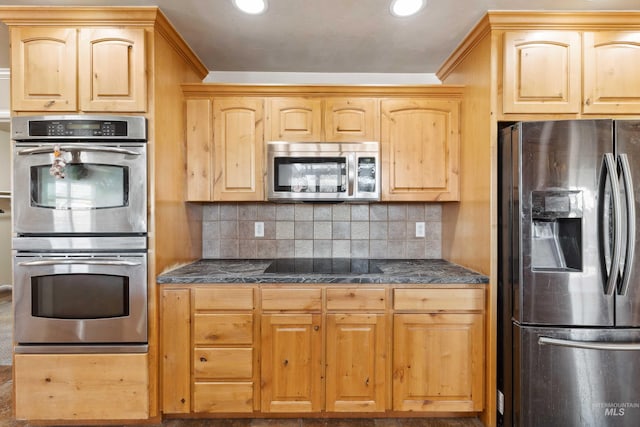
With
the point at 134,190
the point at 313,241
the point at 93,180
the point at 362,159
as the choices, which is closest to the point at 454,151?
the point at 362,159

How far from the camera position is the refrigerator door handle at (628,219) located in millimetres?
1675

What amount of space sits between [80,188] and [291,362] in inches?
61.4

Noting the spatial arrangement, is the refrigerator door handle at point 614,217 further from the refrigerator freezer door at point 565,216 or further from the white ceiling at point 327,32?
the white ceiling at point 327,32

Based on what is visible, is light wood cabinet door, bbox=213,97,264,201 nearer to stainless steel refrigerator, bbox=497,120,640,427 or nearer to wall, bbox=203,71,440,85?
wall, bbox=203,71,440,85

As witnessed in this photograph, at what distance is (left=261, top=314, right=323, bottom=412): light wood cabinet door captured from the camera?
2008 millimetres

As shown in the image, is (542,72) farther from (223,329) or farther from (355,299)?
(223,329)

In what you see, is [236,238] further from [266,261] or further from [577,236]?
[577,236]

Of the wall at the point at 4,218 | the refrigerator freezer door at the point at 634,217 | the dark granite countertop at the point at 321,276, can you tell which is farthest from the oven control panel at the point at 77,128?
the wall at the point at 4,218

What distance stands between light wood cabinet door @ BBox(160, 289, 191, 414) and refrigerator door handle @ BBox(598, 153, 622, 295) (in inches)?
88.0

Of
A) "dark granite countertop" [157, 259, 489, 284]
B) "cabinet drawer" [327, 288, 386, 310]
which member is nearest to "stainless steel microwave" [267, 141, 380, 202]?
"dark granite countertop" [157, 259, 489, 284]

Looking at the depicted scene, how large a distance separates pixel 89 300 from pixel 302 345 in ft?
4.03

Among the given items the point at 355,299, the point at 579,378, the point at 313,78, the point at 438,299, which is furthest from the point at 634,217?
the point at 313,78

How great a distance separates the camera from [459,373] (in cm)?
201

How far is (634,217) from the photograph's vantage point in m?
1.69
